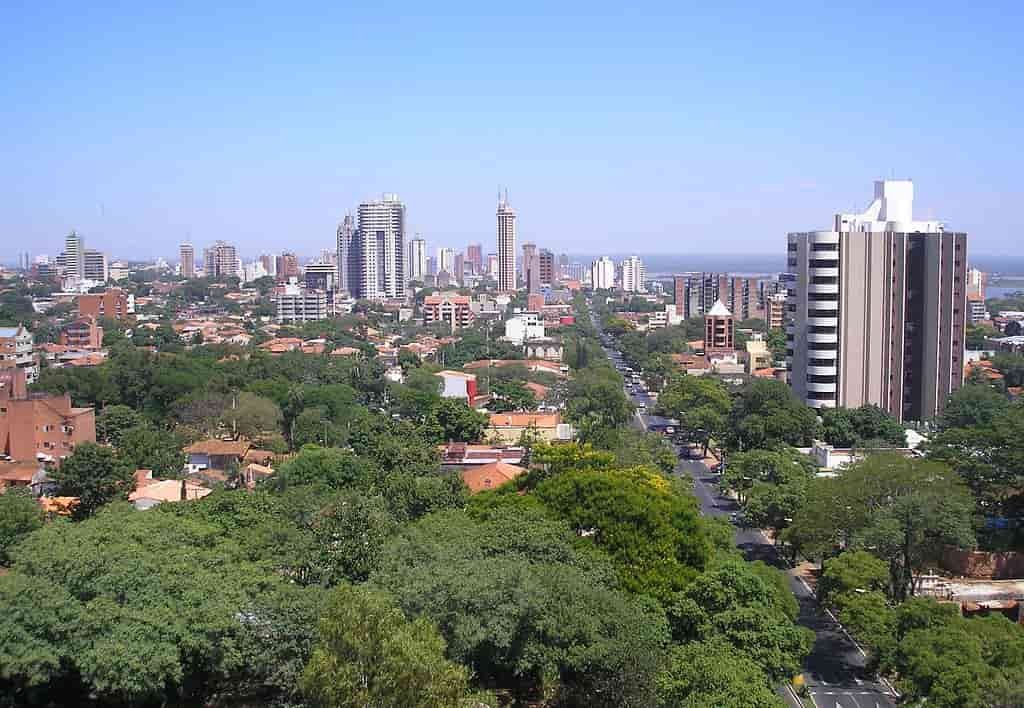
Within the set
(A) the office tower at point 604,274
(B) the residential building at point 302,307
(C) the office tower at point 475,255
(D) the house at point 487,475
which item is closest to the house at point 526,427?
(D) the house at point 487,475

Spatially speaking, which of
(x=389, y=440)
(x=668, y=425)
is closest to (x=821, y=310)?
(x=668, y=425)

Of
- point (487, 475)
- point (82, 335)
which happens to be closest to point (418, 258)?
point (82, 335)

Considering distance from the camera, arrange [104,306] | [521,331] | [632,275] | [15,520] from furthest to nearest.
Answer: [632,275], [104,306], [521,331], [15,520]

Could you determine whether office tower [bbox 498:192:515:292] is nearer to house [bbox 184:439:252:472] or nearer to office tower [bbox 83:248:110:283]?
office tower [bbox 83:248:110:283]

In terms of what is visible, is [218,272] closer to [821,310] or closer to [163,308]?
[163,308]

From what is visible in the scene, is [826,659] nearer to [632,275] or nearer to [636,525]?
[636,525]

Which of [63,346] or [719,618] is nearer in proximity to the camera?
[719,618]
